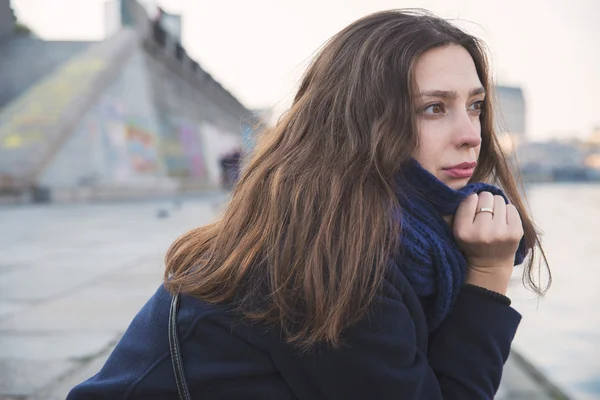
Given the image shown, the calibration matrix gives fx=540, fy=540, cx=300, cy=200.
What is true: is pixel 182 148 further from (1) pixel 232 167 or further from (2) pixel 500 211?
(2) pixel 500 211

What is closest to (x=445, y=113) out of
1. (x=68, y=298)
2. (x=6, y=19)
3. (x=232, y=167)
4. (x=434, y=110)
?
(x=434, y=110)

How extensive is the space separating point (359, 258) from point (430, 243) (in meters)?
0.20

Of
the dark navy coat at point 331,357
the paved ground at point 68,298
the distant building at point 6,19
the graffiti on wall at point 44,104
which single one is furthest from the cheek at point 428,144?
the distant building at point 6,19

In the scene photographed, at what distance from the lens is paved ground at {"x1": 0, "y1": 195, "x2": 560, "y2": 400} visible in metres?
2.72

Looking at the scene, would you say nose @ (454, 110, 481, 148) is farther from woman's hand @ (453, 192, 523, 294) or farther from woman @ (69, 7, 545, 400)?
woman's hand @ (453, 192, 523, 294)

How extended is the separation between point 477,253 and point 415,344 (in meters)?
0.29

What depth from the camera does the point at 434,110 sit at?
1.31 metres

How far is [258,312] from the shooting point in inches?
44.6

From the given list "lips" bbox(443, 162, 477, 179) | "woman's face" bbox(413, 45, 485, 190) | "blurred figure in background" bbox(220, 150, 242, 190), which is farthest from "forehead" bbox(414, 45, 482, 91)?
"blurred figure in background" bbox(220, 150, 242, 190)

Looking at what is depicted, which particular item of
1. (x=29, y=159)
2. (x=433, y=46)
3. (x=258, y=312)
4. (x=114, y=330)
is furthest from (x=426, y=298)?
(x=29, y=159)

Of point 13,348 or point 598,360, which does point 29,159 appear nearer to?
point 13,348

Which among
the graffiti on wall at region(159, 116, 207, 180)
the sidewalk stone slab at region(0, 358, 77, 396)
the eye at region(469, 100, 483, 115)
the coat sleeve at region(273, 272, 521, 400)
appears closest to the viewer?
the coat sleeve at region(273, 272, 521, 400)

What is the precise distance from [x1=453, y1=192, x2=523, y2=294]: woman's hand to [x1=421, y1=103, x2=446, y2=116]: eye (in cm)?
22

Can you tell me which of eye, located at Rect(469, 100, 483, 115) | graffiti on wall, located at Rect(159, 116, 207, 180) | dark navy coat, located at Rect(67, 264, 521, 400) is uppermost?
eye, located at Rect(469, 100, 483, 115)
